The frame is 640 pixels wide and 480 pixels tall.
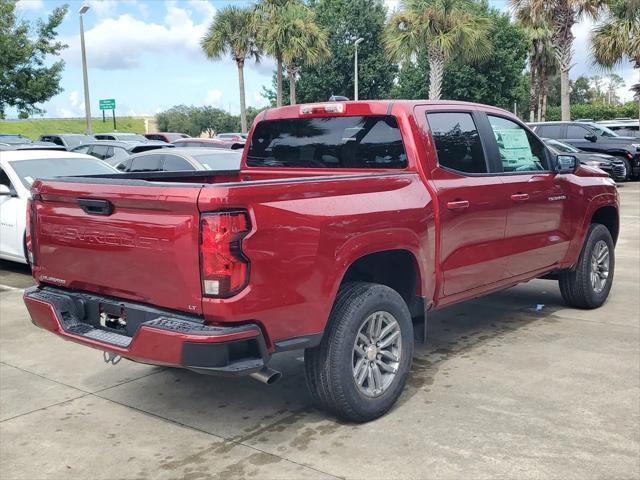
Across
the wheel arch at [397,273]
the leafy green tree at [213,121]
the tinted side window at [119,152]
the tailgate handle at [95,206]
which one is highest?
the leafy green tree at [213,121]

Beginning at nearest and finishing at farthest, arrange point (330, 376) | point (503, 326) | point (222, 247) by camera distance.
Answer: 1. point (222, 247)
2. point (330, 376)
3. point (503, 326)

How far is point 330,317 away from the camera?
12.9 ft

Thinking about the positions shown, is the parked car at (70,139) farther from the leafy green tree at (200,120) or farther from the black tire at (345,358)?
the leafy green tree at (200,120)

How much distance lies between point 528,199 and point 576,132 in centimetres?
1722

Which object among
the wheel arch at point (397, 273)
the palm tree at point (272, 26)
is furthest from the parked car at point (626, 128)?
the wheel arch at point (397, 273)

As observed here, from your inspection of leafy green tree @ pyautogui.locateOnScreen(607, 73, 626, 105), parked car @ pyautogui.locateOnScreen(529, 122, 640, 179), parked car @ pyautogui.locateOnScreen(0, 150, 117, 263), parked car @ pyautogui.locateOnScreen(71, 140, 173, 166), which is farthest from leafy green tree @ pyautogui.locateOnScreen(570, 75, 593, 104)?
parked car @ pyautogui.locateOnScreen(0, 150, 117, 263)

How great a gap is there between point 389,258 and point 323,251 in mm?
879

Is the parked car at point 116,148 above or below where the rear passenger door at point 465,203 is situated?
above

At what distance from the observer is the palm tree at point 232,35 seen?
119 feet

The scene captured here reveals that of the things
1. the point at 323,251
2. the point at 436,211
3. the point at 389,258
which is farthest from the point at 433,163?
the point at 323,251

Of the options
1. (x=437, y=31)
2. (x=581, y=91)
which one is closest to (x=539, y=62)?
(x=437, y=31)

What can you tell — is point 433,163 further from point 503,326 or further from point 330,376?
point 503,326

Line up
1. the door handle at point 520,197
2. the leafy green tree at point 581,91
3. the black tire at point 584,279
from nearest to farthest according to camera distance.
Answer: the door handle at point 520,197, the black tire at point 584,279, the leafy green tree at point 581,91

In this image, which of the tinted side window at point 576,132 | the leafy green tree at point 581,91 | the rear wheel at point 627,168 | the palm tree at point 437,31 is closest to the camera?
the rear wheel at point 627,168
